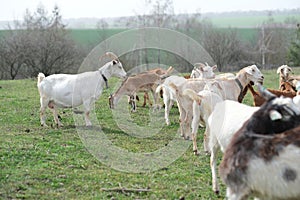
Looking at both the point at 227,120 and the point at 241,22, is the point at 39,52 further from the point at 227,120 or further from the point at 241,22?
the point at 241,22

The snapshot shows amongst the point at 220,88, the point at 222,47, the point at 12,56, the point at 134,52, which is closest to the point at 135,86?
the point at 220,88

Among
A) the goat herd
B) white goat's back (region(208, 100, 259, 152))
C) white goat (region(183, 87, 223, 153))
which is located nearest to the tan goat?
the goat herd

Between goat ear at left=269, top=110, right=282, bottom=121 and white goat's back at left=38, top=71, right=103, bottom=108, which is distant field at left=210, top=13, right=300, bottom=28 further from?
goat ear at left=269, top=110, right=282, bottom=121

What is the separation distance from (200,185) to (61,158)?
2.58m

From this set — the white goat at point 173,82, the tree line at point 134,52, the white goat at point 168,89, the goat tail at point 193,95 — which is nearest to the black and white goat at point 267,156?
the goat tail at point 193,95

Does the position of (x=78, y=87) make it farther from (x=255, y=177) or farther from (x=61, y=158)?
(x=255, y=177)

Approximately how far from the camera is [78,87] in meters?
12.4

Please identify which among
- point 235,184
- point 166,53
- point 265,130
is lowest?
point 166,53

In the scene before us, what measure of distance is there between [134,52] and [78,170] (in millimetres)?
23198

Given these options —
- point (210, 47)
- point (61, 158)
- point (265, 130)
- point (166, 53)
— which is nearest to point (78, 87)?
point (61, 158)

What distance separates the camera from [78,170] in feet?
26.6

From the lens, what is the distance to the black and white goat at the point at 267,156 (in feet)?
15.8

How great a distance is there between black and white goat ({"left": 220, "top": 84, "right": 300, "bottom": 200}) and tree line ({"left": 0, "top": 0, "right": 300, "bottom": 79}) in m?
24.8

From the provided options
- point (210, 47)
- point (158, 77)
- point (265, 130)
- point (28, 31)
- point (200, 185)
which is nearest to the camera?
point (265, 130)
